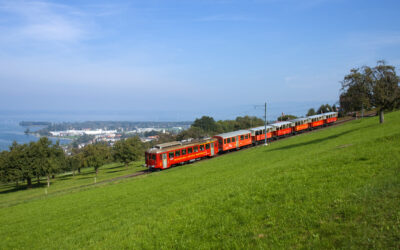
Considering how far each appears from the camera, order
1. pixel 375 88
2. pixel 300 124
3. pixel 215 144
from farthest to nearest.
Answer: pixel 300 124 < pixel 215 144 < pixel 375 88

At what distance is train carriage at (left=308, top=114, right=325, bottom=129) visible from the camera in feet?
176

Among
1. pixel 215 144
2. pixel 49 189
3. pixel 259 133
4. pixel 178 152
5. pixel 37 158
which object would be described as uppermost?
pixel 259 133

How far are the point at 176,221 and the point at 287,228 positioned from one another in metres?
4.10

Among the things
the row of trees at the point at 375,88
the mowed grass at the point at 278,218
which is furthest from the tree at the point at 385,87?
the mowed grass at the point at 278,218

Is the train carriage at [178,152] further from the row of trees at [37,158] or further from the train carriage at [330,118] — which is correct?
the train carriage at [330,118]

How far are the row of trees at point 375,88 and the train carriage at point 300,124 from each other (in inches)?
782

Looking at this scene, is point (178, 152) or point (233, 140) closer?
point (178, 152)

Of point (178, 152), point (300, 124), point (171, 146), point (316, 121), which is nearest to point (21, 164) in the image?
point (171, 146)

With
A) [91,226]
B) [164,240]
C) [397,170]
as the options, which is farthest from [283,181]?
[91,226]

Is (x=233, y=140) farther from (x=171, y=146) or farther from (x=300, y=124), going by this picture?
(x=300, y=124)

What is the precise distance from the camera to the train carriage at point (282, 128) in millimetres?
46906

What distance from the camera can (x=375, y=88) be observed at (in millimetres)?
28734

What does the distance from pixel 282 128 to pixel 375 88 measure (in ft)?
66.5

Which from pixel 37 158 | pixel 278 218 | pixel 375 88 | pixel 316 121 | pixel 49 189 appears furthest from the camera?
pixel 316 121
